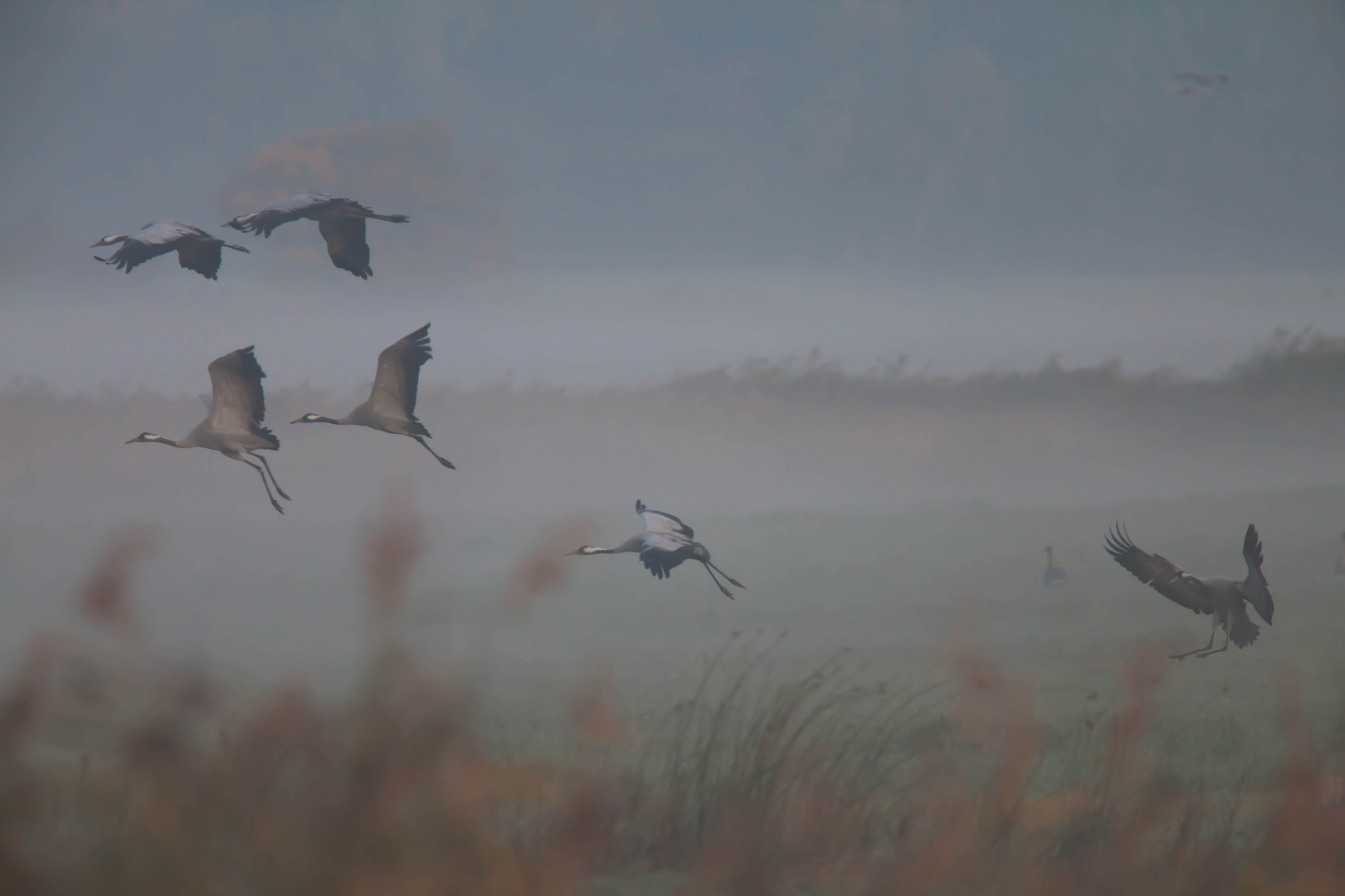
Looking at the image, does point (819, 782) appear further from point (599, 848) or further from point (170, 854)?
point (170, 854)

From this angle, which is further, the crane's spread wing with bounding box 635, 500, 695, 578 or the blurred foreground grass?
the crane's spread wing with bounding box 635, 500, 695, 578

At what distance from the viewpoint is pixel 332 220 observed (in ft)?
12.7

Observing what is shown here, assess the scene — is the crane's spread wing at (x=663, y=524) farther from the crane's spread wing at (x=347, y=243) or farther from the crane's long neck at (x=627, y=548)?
the crane's spread wing at (x=347, y=243)

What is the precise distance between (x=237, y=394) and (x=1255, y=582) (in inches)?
165

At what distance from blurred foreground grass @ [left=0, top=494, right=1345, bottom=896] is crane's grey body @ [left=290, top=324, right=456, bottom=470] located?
1176 mm

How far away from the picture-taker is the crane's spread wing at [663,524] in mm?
3768

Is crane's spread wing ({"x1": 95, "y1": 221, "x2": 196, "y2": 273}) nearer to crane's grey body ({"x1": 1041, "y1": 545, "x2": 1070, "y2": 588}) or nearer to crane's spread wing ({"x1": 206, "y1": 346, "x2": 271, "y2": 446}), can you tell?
crane's spread wing ({"x1": 206, "y1": 346, "x2": 271, "y2": 446})

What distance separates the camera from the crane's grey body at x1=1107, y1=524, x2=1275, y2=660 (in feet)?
13.4

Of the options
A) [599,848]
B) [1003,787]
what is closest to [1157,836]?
[1003,787]

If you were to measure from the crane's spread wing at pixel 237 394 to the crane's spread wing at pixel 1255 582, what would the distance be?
3.96 meters

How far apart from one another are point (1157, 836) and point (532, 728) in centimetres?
265

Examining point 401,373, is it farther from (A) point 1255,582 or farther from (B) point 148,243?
(A) point 1255,582

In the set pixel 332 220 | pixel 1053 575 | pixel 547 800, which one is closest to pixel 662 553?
pixel 547 800

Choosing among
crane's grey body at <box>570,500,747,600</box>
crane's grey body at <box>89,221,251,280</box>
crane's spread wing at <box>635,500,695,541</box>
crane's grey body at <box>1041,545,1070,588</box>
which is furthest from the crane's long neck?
crane's grey body at <box>1041,545,1070,588</box>
